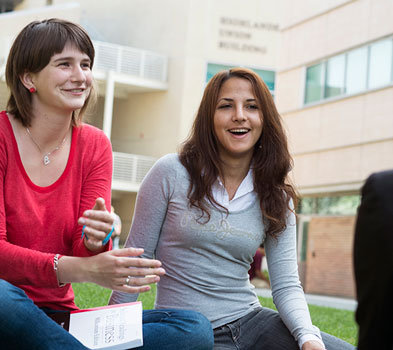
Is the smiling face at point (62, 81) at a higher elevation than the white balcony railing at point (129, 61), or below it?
below

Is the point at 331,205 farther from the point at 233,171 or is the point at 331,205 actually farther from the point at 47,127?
the point at 47,127

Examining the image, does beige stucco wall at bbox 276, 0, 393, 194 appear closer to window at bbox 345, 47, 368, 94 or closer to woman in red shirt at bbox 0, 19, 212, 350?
window at bbox 345, 47, 368, 94

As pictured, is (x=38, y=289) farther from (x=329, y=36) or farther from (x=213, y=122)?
(x=329, y=36)

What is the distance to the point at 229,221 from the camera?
330cm

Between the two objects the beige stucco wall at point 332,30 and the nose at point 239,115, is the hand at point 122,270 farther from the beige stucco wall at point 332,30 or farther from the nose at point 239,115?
the beige stucco wall at point 332,30

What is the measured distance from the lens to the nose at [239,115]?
11.1 ft

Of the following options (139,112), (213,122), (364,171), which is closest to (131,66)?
(139,112)

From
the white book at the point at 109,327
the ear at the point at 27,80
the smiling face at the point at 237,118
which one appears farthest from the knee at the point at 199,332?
the ear at the point at 27,80

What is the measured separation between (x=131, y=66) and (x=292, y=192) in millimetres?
23661

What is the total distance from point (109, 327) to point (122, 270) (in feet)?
1.05

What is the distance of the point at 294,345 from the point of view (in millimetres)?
3129

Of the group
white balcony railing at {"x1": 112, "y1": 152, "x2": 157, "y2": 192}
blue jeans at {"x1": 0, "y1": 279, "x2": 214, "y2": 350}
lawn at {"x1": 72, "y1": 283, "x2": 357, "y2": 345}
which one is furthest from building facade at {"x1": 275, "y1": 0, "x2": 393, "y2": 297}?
blue jeans at {"x1": 0, "y1": 279, "x2": 214, "y2": 350}

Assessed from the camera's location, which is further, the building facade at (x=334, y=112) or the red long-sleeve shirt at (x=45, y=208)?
the building facade at (x=334, y=112)

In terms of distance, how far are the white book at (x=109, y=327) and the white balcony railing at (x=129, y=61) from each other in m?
24.1
